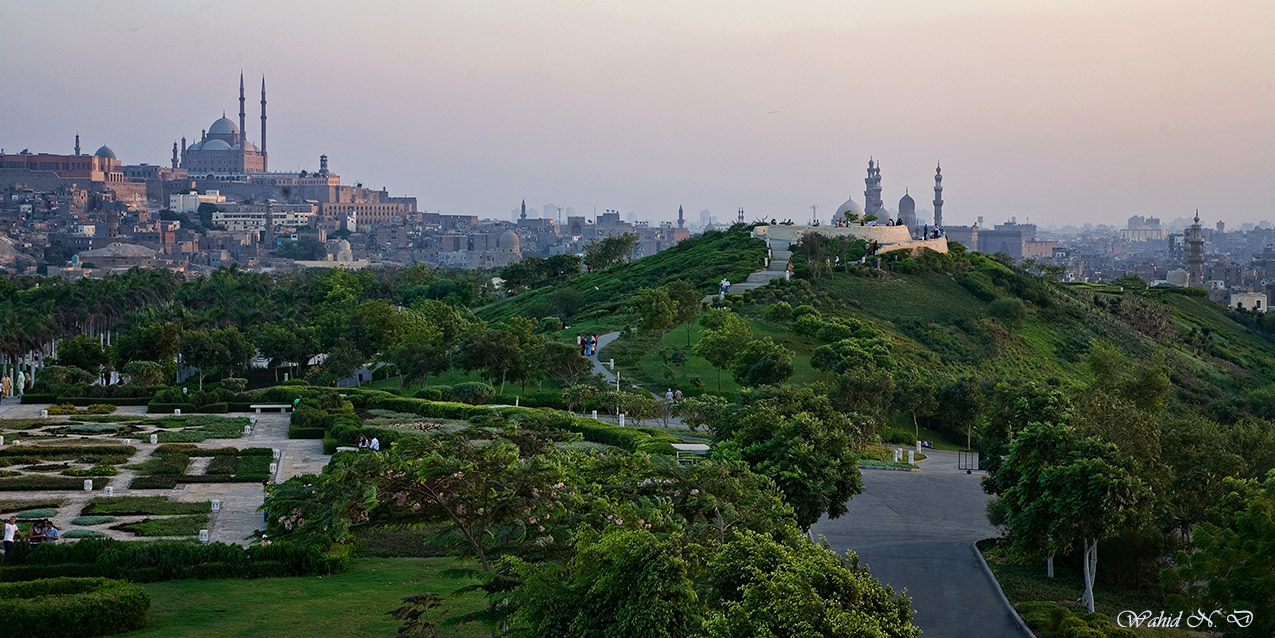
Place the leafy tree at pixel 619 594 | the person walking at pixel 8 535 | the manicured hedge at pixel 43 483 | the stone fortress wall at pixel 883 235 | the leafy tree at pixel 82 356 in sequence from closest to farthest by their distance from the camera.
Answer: the leafy tree at pixel 619 594 → the person walking at pixel 8 535 → the manicured hedge at pixel 43 483 → the leafy tree at pixel 82 356 → the stone fortress wall at pixel 883 235

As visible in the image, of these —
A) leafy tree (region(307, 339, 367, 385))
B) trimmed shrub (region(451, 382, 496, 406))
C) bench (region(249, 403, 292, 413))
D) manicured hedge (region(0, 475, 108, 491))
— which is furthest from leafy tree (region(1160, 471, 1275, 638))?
leafy tree (region(307, 339, 367, 385))

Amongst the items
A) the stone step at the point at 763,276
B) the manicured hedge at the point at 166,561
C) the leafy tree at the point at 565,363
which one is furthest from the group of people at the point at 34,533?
the stone step at the point at 763,276

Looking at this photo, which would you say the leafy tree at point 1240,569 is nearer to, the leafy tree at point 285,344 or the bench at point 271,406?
the bench at point 271,406

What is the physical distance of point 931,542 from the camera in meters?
25.3

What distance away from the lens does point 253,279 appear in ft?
271

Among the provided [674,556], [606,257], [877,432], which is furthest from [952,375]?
[606,257]

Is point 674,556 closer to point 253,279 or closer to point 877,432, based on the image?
point 877,432

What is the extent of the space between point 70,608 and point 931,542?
593 inches

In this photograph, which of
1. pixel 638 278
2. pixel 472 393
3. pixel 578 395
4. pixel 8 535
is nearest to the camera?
pixel 8 535

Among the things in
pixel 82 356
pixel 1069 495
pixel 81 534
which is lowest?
pixel 81 534

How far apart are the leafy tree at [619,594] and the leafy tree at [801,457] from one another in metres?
7.73

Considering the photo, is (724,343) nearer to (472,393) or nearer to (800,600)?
(472,393)

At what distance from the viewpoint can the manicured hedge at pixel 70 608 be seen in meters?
17.5

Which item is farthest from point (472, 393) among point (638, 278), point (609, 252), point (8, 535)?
point (609, 252)
